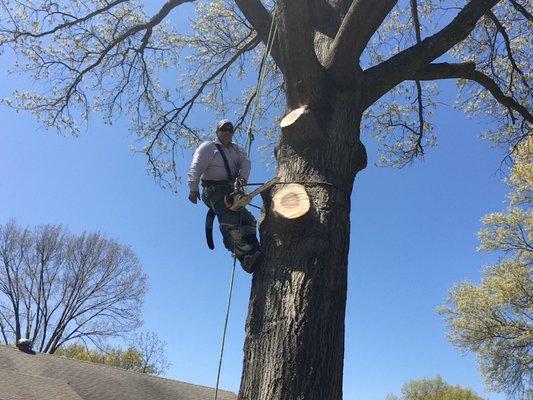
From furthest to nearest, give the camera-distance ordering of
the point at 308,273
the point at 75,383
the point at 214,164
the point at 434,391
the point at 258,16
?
the point at 434,391 → the point at 75,383 → the point at 258,16 → the point at 214,164 → the point at 308,273

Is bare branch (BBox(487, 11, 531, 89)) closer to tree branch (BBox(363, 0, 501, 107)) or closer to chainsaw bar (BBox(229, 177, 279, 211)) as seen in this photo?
tree branch (BBox(363, 0, 501, 107))

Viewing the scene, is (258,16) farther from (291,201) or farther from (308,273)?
(308,273)

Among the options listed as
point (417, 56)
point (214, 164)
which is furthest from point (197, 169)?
point (417, 56)

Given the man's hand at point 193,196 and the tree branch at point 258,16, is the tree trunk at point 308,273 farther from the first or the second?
the tree branch at point 258,16

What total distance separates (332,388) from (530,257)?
56.4ft

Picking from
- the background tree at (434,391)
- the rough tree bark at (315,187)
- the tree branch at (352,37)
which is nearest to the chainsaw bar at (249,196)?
the rough tree bark at (315,187)

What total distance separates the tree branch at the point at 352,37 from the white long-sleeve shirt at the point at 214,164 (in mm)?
992

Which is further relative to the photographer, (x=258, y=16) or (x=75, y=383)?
(x=75, y=383)

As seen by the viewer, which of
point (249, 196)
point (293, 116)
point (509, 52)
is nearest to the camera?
point (249, 196)

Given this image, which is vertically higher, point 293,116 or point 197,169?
point 293,116

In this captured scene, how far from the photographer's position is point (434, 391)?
4569cm

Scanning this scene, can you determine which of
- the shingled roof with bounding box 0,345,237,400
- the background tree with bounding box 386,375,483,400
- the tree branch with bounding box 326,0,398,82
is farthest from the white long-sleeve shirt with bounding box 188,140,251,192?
the background tree with bounding box 386,375,483,400

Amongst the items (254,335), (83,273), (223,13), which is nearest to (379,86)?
(254,335)

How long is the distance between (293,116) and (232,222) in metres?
0.89
